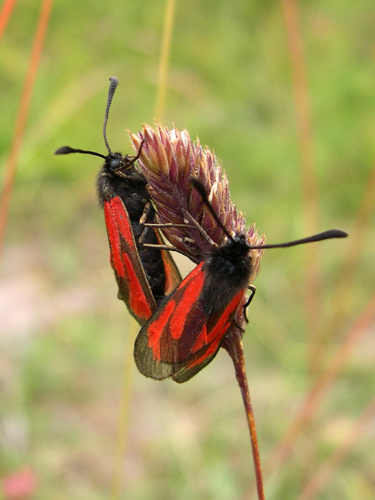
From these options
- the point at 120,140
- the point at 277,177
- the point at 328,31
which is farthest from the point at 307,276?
the point at 328,31

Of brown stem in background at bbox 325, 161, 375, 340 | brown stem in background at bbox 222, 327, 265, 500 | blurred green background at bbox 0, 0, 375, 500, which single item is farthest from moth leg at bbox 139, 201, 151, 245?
brown stem in background at bbox 325, 161, 375, 340

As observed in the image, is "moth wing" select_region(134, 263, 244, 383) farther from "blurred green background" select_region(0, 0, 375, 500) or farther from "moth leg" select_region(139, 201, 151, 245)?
"blurred green background" select_region(0, 0, 375, 500)

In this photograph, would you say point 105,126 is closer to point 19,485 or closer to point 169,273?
point 169,273

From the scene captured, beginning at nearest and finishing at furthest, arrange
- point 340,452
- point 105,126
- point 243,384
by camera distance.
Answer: point 243,384
point 105,126
point 340,452

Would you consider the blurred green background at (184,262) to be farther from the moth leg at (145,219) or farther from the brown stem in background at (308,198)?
the moth leg at (145,219)

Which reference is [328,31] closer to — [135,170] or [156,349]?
[135,170]

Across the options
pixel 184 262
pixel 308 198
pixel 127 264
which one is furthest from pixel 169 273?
pixel 184 262
